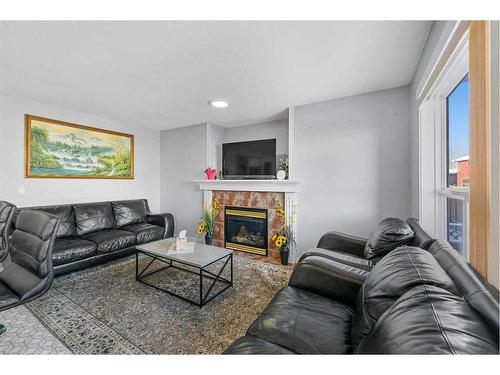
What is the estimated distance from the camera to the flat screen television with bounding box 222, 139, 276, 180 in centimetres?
354

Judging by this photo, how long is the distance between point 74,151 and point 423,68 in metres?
4.54

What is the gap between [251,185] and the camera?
3.59 meters

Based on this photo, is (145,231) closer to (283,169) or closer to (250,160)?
(250,160)

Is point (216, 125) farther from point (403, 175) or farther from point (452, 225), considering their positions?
point (452, 225)

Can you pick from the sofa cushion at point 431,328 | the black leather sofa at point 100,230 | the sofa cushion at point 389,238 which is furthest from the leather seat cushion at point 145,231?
the sofa cushion at point 431,328

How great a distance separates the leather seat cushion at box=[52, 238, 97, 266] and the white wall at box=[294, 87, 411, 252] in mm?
2809

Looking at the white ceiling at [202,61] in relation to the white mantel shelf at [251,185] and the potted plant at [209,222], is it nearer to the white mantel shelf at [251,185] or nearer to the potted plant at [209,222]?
the white mantel shelf at [251,185]

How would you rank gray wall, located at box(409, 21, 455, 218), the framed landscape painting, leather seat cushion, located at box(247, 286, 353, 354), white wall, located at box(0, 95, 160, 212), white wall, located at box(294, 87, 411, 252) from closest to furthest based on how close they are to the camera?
1. leather seat cushion, located at box(247, 286, 353, 354)
2. gray wall, located at box(409, 21, 455, 218)
3. white wall, located at box(294, 87, 411, 252)
4. white wall, located at box(0, 95, 160, 212)
5. the framed landscape painting

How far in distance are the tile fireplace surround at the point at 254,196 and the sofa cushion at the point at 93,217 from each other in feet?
5.08

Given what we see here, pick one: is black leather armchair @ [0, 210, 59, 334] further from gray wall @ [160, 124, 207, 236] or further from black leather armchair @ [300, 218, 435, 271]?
gray wall @ [160, 124, 207, 236]

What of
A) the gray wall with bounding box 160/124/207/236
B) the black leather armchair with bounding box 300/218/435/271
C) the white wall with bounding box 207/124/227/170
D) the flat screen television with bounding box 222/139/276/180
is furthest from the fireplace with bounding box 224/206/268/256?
the black leather armchair with bounding box 300/218/435/271

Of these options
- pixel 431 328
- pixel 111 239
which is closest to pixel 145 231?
pixel 111 239

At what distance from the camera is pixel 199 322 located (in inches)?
70.8

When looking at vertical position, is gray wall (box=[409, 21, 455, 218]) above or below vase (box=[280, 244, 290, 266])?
above
